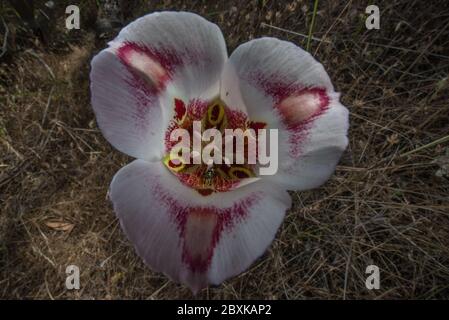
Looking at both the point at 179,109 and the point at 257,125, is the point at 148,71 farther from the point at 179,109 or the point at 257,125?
the point at 257,125

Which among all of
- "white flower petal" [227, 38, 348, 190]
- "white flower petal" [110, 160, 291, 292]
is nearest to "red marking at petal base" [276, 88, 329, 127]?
"white flower petal" [227, 38, 348, 190]

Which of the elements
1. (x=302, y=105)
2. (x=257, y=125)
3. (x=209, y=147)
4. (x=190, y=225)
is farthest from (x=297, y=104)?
(x=190, y=225)

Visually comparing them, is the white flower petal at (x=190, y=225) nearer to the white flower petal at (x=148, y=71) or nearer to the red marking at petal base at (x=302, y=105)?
the white flower petal at (x=148, y=71)

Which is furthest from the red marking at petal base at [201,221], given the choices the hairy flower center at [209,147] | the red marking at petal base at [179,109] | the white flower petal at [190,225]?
the red marking at petal base at [179,109]

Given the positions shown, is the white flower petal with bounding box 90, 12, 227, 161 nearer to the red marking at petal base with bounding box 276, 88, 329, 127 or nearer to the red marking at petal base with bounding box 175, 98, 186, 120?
the red marking at petal base with bounding box 175, 98, 186, 120

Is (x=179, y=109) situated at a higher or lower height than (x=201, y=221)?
higher
